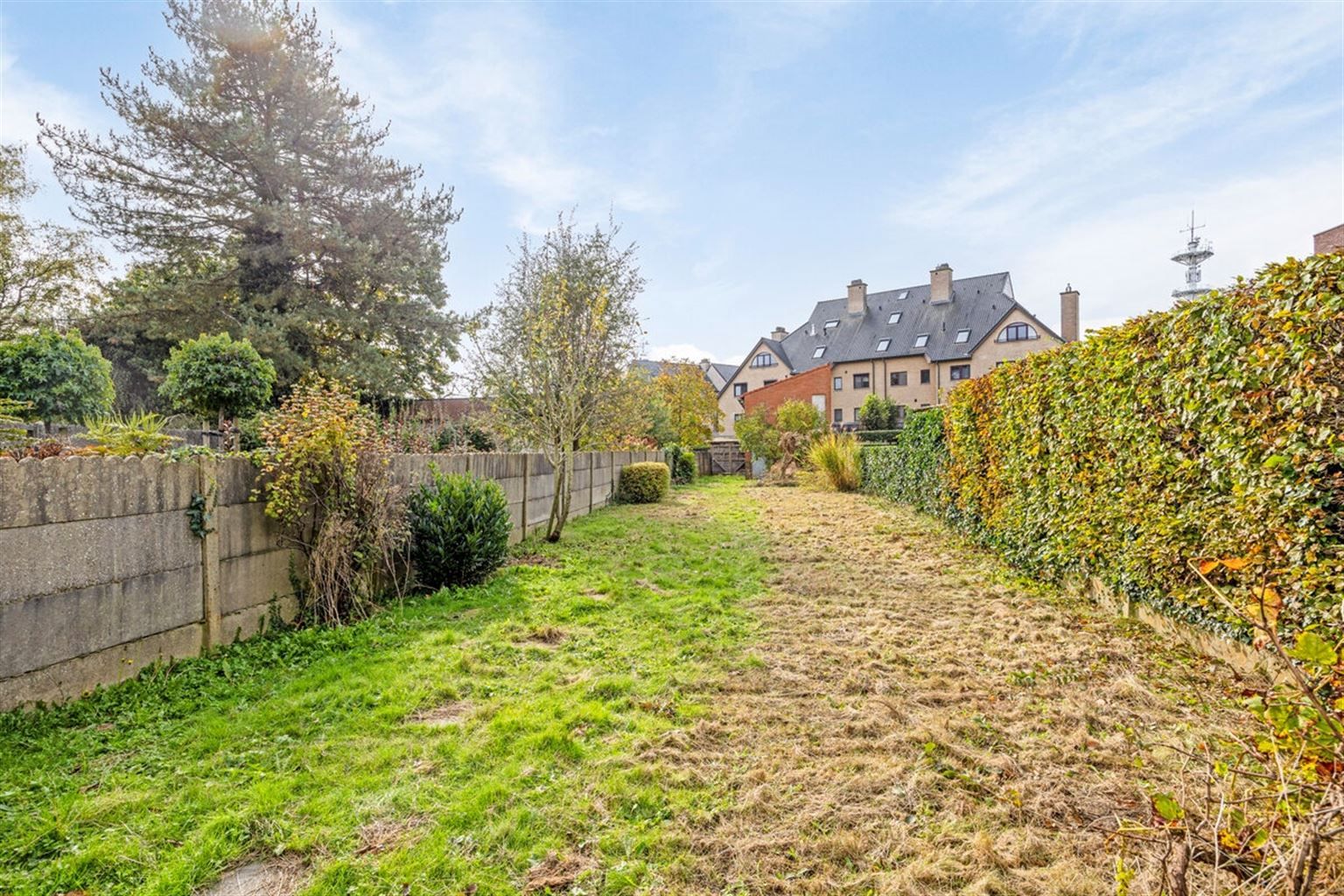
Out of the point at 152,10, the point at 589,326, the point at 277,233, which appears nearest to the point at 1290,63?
the point at 589,326

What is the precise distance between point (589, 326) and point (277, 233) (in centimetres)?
1331

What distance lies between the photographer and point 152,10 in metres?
15.1

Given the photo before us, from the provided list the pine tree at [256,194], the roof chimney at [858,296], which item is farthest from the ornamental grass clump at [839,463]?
the roof chimney at [858,296]

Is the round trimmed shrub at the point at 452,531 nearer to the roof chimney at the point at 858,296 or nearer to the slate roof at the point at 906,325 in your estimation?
the slate roof at the point at 906,325

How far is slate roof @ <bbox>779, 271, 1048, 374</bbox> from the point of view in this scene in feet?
107

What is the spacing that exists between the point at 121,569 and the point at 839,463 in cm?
1455

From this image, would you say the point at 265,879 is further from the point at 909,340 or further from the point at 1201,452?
the point at 909,340

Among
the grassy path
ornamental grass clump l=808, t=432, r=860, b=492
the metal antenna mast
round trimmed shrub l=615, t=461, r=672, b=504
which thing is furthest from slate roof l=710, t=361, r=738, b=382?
the grassy path

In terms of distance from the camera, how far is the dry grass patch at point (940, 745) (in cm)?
195

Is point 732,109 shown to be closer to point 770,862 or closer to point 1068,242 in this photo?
point 1068,242

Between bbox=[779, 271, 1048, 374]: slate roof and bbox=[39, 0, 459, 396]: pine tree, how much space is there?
1034 inches

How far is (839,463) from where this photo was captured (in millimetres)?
15648

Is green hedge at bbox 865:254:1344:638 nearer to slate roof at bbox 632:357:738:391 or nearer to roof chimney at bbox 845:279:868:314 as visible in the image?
slate roof at bbox 632:357:738:391

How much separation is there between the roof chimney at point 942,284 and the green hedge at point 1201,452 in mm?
32172
